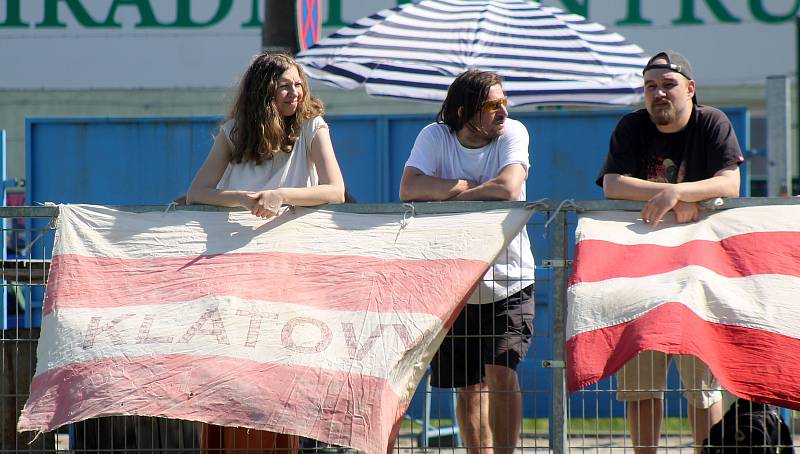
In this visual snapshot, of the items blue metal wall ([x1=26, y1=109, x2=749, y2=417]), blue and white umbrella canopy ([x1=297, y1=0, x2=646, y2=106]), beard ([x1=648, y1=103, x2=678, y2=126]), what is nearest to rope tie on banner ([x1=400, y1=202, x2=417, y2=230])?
beard ([x1=648, y1=103, x2=678, y2=126])

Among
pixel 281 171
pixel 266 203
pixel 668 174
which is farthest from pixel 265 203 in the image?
pixel 668 174

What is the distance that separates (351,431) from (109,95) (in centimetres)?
1229

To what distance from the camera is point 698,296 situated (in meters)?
4.46

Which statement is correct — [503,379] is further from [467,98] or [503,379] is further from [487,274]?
[467,98]

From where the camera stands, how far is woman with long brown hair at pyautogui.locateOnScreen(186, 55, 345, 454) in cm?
520

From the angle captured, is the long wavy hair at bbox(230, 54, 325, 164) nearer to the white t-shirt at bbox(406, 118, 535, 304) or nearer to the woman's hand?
the woman's hand

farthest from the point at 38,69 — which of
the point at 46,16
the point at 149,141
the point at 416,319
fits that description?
the point at 416,319

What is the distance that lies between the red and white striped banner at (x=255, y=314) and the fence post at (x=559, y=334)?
0.17m

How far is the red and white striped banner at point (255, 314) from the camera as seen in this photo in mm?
4316

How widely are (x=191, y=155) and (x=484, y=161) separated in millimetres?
4144

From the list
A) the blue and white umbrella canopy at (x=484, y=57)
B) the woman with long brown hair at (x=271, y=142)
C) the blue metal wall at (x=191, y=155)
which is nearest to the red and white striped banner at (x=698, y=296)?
the woman with long brown hair at (x=271, y=142)

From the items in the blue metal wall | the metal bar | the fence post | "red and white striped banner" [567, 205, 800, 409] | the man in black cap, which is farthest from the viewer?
the blue metal wall

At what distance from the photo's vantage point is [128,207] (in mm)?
5020

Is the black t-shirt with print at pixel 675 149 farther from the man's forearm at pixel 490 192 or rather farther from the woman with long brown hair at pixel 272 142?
the woman with long brown hair at pixel 272 142
